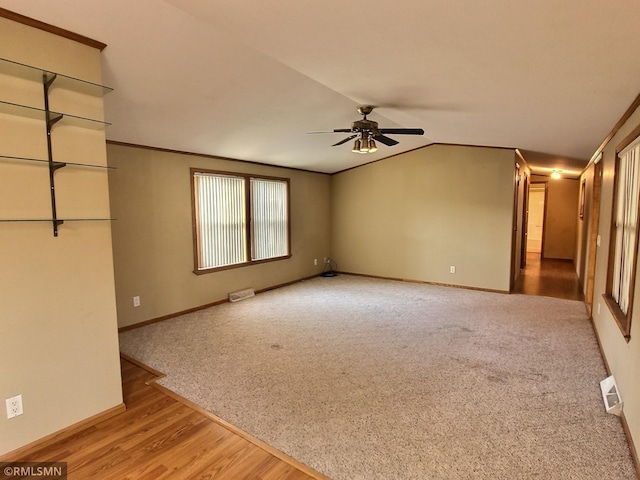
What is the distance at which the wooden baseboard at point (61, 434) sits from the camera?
6.39 ft

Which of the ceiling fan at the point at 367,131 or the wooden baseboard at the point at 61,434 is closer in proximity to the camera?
the wooden baseboard at the point at 61,434

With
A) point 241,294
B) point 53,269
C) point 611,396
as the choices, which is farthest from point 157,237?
point 611,396

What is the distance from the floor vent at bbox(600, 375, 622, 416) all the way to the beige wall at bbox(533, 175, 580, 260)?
7.40 meters

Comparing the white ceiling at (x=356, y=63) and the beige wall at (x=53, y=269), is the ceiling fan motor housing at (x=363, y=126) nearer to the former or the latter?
the white ceiling at (x=356, y=63)

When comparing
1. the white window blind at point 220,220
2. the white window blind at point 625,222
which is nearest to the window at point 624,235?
the white window blind at point 625,222

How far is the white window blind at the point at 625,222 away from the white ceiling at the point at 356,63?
1.42ft

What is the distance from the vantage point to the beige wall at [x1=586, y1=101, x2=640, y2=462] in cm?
202

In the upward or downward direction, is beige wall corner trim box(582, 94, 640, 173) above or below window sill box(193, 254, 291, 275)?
above

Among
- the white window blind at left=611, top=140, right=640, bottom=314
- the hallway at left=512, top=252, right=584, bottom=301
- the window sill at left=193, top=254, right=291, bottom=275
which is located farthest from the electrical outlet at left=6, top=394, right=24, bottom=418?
the hallway at left=512, top=252, right=584, bottom=301

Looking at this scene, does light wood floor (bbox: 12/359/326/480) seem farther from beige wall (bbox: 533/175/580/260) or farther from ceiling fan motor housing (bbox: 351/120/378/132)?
beige wall (bbox: 533/175/580/260)

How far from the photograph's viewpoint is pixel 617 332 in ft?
8.57

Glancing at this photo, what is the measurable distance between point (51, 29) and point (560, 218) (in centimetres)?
1044

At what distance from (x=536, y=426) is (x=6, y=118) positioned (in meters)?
3.61

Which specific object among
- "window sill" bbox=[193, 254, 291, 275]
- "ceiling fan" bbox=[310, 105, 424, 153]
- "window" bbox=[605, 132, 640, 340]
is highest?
"ceiling fan" bbox=[310, 105, 424, 153]
